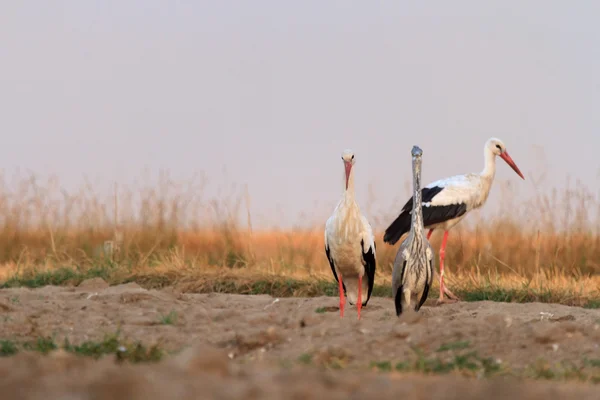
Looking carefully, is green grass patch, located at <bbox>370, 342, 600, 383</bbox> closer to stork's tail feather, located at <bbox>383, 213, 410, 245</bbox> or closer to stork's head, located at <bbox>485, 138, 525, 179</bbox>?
stork's tail feather, located at <bbox>383, 213, 410, 245</bbox>

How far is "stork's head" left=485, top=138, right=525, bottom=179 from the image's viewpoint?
1081 cm

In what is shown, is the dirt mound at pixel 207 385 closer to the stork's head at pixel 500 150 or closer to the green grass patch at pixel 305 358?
the green grass patch at pixel 305 358

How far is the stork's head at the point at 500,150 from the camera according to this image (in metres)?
10.8

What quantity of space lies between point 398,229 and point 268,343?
432cm

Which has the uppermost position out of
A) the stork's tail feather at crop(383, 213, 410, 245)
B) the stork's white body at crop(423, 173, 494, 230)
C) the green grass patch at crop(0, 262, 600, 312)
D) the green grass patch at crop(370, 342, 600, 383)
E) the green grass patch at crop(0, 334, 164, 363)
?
the stork's white body at crop(423, 173, 494, 230)

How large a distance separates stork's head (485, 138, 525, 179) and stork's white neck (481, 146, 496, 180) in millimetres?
54

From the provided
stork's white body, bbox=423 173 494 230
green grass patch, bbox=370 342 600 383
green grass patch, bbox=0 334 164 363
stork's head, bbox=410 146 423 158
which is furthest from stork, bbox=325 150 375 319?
stork's white body, bbox=423 173 494 230

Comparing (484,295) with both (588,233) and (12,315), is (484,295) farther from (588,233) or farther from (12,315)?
(12,315)

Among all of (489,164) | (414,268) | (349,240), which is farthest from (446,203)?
(414,268)

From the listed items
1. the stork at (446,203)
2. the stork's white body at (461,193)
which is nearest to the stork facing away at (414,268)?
the stork at (446,203)

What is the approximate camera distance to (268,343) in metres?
5.21

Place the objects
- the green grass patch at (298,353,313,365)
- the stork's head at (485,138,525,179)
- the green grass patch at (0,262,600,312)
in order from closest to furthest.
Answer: the green grass patch at (298,353,313,365)
the green grass patch at (0,262,600,312)
the stork's head at (485,138,525,179)

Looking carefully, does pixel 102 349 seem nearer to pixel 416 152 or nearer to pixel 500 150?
pixel 416 152

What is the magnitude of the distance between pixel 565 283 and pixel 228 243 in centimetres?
399
